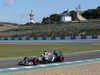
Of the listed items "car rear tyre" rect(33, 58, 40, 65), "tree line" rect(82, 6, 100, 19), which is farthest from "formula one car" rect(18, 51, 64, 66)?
"tree line" rect(82, 6, 100, 19)

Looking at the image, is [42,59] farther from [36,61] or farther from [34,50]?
[34,50]

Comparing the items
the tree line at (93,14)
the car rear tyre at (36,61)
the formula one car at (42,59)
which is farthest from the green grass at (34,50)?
the tree line at (93,14)

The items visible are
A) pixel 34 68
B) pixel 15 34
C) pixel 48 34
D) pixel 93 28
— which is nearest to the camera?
pixel 34 68

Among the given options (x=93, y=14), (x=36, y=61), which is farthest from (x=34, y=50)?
(x=93, y=14)

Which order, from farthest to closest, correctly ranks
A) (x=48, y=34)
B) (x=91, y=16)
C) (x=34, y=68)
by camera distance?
(x=91, y=16), (x=48, y=34), (x=34, y=68)

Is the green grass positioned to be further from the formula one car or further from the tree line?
the tree line

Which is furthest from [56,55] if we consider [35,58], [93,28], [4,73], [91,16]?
[91,16]

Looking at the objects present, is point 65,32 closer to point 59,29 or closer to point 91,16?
point 59,29

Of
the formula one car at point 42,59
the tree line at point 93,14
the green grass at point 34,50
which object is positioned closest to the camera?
the formula one car at point 42,59

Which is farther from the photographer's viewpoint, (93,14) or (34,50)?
(93,14)

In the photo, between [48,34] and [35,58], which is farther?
[48,34]

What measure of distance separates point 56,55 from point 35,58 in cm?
141

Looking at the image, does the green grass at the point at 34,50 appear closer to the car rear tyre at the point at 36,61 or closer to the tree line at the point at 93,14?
the car rear tyre at the point at 36,61

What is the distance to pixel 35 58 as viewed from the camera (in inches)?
476
